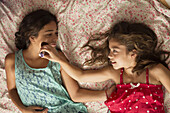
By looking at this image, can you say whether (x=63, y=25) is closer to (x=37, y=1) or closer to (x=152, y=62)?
(x=37, y=1)

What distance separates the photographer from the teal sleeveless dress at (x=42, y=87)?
172cm

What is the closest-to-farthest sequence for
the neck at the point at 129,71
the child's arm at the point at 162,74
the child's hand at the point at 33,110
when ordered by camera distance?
the child's arm at the point at 162,74, the neck at the point at 129,71, the child's hand at the point at 33,110

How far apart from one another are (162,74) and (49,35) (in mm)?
847

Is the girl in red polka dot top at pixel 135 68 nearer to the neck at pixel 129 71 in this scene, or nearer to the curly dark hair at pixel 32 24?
the neck at pixel 129 71

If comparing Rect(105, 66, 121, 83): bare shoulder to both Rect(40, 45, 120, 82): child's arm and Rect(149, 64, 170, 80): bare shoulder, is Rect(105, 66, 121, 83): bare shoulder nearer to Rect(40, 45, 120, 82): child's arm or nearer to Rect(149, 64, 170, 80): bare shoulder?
Rect(40, 45, 120, 82): child's arm

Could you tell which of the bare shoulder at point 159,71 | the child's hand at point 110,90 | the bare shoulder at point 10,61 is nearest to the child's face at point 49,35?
the bare shoulder at point 10,61

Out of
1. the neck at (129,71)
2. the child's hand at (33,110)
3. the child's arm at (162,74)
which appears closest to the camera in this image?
the child's arm at (162,74)

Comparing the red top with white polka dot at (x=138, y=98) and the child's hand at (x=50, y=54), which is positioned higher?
the child's hand at (x=50, y=54)

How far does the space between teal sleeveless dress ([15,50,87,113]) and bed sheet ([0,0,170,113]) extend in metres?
0.16

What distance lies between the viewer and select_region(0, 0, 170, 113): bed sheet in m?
1.64

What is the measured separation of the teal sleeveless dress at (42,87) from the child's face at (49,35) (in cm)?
21

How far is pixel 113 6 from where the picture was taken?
1.69 meters

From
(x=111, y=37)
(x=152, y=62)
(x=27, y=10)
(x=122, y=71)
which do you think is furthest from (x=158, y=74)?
(x=27, y=10)

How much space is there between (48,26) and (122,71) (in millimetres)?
641
